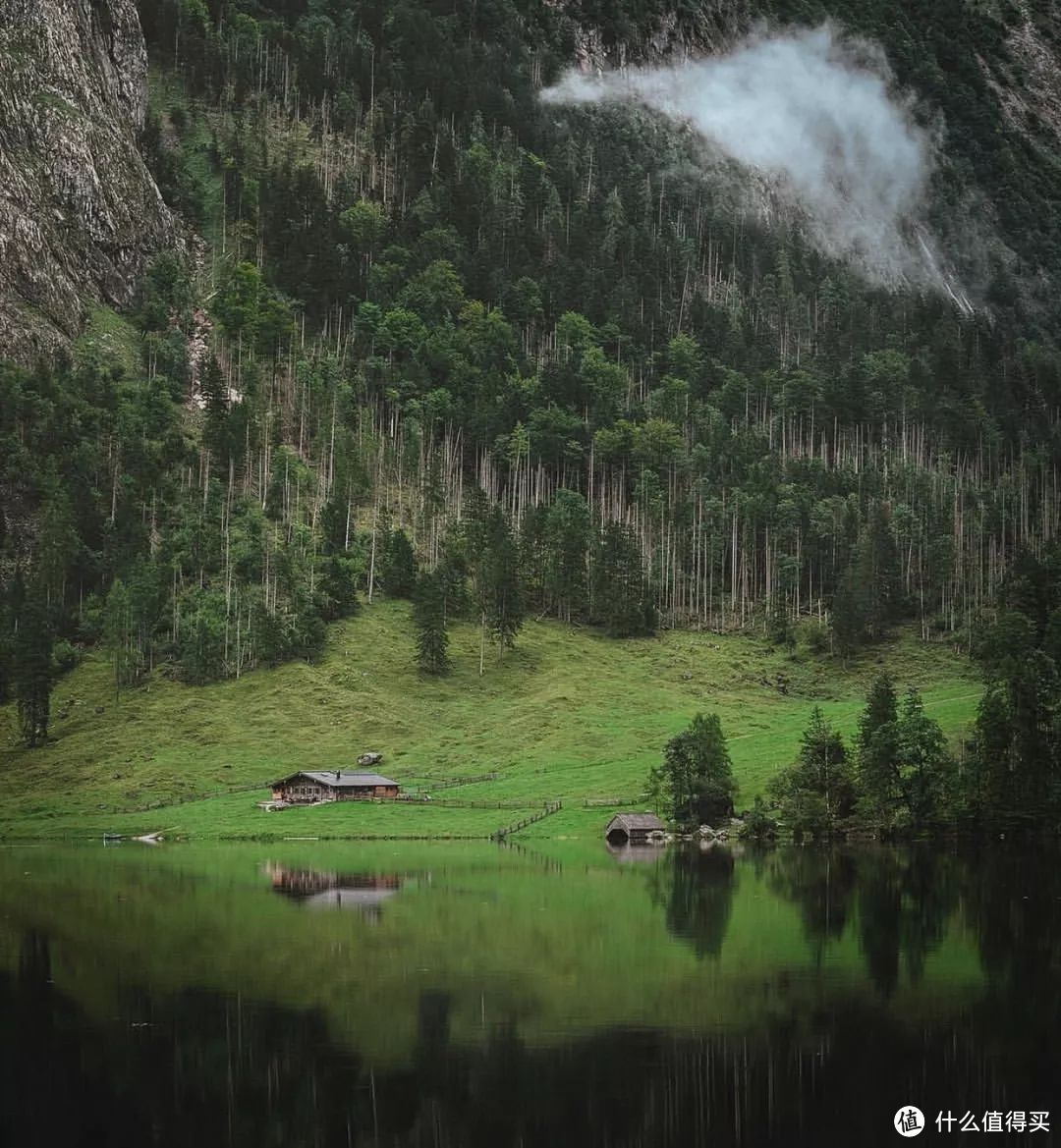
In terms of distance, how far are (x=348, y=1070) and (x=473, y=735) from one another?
113601 mm

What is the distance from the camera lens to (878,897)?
7838 centimetres

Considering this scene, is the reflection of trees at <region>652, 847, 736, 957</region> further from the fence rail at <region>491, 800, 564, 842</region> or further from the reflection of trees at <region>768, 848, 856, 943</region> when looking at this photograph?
the fence rail at <region>491, 800, 564, 842</region>

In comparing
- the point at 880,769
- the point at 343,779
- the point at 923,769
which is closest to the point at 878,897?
the point at 880,769

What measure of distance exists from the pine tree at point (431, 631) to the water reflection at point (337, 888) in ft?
230

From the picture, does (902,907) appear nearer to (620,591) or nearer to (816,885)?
(816,885)

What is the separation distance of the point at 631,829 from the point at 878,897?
40.4 meters

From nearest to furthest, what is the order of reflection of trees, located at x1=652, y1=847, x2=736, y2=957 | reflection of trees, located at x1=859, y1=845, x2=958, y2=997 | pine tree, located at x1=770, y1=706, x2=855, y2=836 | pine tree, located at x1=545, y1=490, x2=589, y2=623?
reflection of trees, located at x1=859, y1=845, x2=958, y2=997, reflection of trees, located at x1=652, y1=847, x2=736, y2=957, pine tree, located at x1=770, y1=706, x2=855, y2=836, pine tree, located at x1=545, y1=490, x2=589, y2=623

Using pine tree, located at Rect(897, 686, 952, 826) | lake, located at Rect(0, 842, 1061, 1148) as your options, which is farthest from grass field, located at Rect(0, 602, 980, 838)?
lake, located at Rect(0, 842, 1061, 1148)

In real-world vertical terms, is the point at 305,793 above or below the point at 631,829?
above

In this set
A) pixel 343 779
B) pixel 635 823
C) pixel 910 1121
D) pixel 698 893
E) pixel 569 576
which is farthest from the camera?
pixel 569 576

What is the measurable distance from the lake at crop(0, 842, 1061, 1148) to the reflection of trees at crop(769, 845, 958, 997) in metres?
0.34

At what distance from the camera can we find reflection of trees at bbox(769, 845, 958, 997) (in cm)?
6138

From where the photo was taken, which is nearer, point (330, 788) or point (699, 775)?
point (699, 775)

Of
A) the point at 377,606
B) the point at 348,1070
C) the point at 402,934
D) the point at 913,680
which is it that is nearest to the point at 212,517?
the point at 377,606
